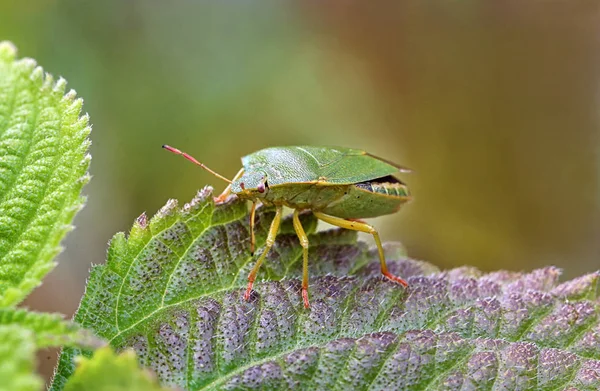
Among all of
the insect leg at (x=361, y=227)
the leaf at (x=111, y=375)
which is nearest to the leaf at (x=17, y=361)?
the leaf at (x=111, y=375)

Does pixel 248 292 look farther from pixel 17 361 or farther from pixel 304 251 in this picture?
pixel 17 361

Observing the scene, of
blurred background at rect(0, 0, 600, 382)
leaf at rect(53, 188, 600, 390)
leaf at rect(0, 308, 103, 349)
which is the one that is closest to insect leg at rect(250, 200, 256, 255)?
leaf at rect(53, 188, 600, 390)

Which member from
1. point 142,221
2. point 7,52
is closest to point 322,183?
point 142,221

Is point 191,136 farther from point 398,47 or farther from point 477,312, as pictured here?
point 477,312

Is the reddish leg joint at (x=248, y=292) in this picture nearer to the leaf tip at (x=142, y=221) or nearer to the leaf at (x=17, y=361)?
the leaf tip at (x=142, y=221)

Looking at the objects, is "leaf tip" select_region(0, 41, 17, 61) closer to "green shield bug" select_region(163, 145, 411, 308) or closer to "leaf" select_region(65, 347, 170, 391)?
"green shield bug" select_region(163, 145, 411, 308)

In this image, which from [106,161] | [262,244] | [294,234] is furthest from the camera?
[106,161]

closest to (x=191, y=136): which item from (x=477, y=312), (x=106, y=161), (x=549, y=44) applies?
(x=106, y=161)
